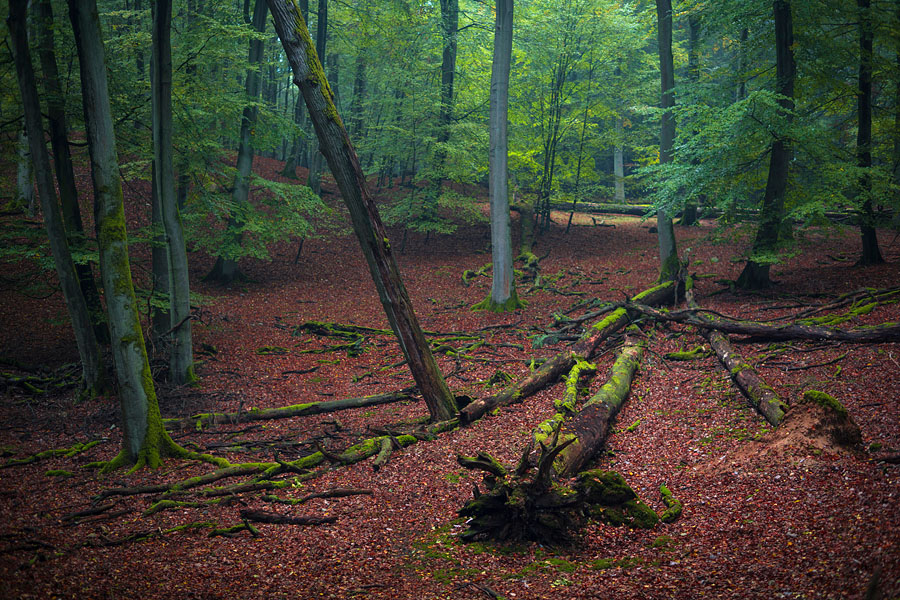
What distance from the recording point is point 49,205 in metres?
8.00

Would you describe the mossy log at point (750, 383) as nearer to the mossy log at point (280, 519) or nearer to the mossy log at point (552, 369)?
the mossy log at point (552, 369)

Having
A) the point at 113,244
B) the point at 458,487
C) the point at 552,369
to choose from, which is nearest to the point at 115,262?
the point at 113,244

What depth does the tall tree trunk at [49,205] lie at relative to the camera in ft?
24.3

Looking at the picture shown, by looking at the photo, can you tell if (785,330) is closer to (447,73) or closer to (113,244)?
(113,244)

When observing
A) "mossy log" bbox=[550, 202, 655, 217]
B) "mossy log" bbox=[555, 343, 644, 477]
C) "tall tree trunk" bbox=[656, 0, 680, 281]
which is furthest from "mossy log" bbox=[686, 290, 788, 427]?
"mossy log" bbox=[550, 202, 655, 217]

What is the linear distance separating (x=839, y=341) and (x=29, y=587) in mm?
9862

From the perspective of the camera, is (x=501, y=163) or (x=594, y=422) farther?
(x=501, y=163)

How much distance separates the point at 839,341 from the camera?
27.2 ft

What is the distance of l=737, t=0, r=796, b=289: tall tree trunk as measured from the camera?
12.2m

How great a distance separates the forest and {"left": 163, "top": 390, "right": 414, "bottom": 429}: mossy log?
0.07 metres

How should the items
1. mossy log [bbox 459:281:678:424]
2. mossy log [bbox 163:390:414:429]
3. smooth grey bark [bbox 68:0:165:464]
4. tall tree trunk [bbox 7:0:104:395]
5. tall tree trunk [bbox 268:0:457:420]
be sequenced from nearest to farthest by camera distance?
smooth grey bark [bbox 68:0:165:464]
tall tree trunk [bbox 268:0:457:420]
tall tree trunk [bbox 7:0:104:395]
mossy log [bbox 459:281:678:424]
mossy log [bbox 163:390:414:429]

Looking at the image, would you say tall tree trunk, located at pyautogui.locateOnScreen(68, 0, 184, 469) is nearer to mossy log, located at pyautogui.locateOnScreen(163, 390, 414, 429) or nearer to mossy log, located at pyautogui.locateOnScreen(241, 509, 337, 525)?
mossy log, located at pyautogui.locateOnScreen(163, 390, 414, 429)

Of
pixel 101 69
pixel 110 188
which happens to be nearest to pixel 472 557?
pixel 110 188

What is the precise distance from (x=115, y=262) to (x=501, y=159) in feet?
34.3
